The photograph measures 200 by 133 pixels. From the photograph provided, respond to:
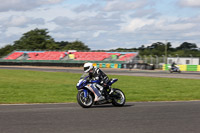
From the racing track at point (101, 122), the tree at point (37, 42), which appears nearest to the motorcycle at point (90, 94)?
the racing track at point (101, 122)

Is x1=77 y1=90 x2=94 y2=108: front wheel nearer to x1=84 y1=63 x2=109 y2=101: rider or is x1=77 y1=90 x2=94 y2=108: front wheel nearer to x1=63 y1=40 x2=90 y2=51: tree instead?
x1=84 y1=63 x2=109 y2=101: rider

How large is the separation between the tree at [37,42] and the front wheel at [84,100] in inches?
3651

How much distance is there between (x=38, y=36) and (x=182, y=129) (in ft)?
333

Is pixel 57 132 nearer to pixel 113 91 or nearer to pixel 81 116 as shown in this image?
pixel 81 116

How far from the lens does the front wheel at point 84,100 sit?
9859mm

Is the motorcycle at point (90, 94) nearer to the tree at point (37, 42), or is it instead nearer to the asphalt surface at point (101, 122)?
the asphalt surface at point (101, 122)

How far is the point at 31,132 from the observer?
595 cm

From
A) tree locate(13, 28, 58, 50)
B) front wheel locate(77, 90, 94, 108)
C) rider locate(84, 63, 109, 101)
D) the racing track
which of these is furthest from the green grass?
tree locate(13, 28, 58, 50)

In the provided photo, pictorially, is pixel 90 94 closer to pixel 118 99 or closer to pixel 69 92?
pixel 118 99

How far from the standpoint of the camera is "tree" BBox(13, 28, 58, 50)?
339 ft

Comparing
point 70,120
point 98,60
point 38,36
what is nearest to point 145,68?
point 98,60

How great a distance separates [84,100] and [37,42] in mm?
97089

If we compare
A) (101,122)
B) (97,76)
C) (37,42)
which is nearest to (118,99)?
(97,76)

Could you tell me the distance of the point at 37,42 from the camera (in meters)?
105
